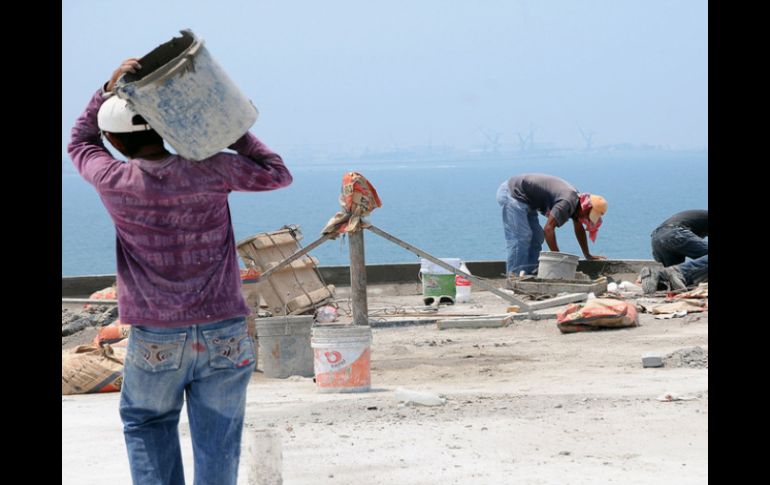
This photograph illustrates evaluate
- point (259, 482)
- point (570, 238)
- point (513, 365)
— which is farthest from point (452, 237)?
point (259, 482)

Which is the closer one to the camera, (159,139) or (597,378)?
(159,139)

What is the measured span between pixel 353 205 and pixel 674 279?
16.0 ft

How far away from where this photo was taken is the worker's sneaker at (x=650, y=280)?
13.8m

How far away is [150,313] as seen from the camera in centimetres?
418

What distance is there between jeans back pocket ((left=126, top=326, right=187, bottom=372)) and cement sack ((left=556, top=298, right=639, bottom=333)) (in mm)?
7632

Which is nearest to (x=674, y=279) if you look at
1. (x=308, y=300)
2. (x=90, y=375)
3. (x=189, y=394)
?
(x=308, y=300)

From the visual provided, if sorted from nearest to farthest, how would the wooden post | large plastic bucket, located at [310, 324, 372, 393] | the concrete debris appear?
large plastic bucket, located at [310, 324, 372, 393]
the concrete debris
the wooden post

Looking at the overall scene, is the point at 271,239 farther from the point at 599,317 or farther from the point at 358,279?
the point at 599,317

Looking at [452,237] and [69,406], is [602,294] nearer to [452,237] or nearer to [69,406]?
[69,406]

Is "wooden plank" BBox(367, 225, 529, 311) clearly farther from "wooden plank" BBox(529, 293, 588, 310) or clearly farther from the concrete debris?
the concrete debris

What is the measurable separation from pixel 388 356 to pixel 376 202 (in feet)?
4.39

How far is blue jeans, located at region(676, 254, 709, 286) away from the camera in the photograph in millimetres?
13797

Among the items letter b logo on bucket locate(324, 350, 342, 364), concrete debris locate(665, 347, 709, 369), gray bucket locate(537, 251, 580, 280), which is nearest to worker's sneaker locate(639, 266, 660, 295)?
gray bucket locate(537, 251, 580, 280)

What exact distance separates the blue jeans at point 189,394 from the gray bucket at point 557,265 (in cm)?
1042
